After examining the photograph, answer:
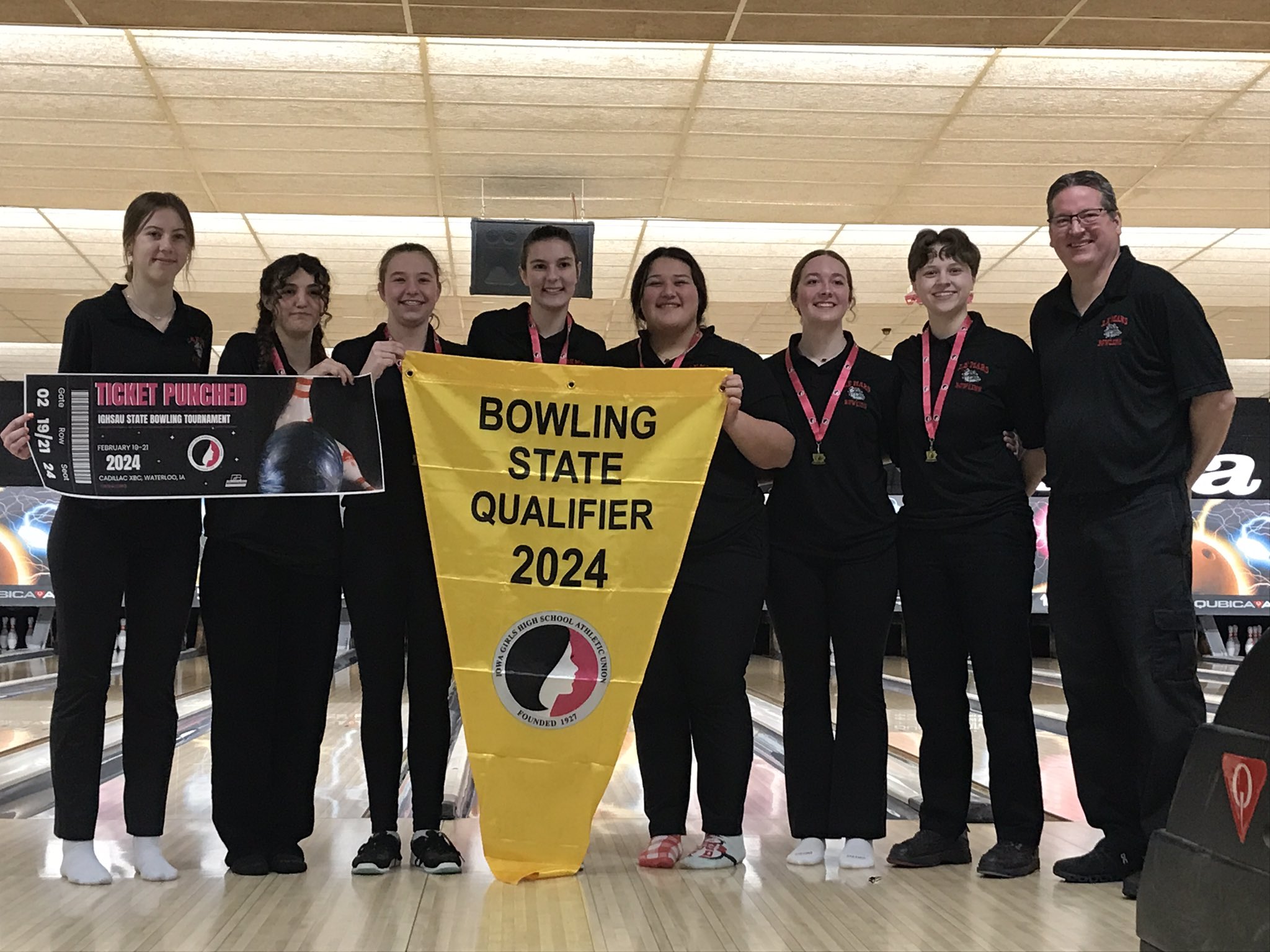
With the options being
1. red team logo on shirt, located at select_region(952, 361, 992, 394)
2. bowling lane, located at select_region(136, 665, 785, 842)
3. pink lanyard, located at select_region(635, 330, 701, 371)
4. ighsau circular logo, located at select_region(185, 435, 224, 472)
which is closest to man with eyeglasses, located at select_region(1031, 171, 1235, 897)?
red team logo on shirt, located at select_region(952, 361, 992, 394)

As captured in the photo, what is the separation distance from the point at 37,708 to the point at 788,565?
18.8 feet

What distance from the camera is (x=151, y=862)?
254cm

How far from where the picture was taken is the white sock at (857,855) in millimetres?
2744

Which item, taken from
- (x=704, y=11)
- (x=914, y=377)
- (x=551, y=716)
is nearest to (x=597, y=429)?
(x=551, y=716)

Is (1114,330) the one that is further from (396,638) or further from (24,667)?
(24,667)

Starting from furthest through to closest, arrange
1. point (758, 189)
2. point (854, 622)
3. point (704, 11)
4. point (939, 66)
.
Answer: point (758, 189)
point (939, 66)
point (704, 11)
point (854, 622)

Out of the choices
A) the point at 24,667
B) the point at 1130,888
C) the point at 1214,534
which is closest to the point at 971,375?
the point at 1130,888

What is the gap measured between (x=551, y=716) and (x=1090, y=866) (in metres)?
1.25

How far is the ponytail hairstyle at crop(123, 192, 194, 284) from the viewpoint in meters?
2.65

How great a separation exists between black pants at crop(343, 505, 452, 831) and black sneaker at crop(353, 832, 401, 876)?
0.03 m

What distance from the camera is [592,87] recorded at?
5.97 meters

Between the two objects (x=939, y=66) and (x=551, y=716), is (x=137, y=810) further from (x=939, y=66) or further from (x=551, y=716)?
(x=939, y=66)

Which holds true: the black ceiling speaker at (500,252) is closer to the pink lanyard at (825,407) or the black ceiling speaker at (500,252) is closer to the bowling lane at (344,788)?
the bowling lane at (344,788)

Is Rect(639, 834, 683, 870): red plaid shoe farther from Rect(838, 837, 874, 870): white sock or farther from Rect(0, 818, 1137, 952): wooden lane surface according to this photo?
Rect(838, 837, 874, 870): white sock
